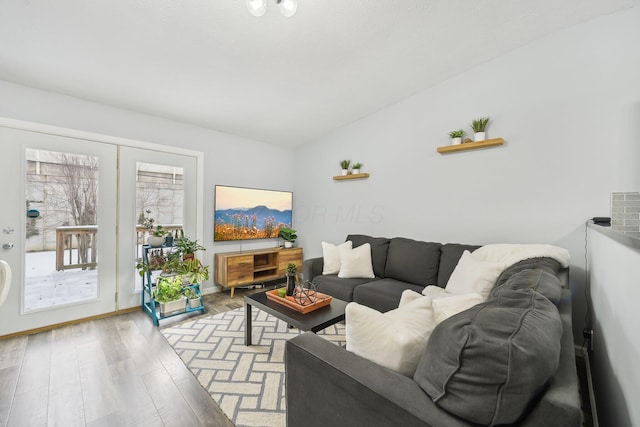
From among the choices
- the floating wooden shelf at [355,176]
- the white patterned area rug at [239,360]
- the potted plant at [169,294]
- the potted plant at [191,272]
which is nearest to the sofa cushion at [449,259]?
the white patterned area rug at [239,360]

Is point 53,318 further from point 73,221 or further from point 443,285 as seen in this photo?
point 443,285

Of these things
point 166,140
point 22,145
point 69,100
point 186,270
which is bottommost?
point 186,270

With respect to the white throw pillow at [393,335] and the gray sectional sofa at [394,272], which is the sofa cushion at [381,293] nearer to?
the gray sectional sofa at [394,272]

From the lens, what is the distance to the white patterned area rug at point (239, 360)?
5.42 feet

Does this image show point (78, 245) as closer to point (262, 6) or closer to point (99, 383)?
point (99, 383)

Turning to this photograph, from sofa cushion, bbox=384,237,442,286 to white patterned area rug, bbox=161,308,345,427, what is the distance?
889 millimetres

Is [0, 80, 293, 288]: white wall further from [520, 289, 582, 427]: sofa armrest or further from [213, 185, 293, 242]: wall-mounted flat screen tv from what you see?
[520, 289, 582, 427]: sofa armrest

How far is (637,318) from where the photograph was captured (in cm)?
79

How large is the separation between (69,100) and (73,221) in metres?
1.24

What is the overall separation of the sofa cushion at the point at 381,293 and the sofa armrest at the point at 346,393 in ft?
4.95

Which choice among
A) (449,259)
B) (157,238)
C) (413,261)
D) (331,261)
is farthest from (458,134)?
(157,238)

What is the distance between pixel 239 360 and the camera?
2.15m

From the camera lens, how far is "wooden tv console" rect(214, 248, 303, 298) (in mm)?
3639

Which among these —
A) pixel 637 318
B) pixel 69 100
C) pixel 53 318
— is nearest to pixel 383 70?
pixel 637 318
